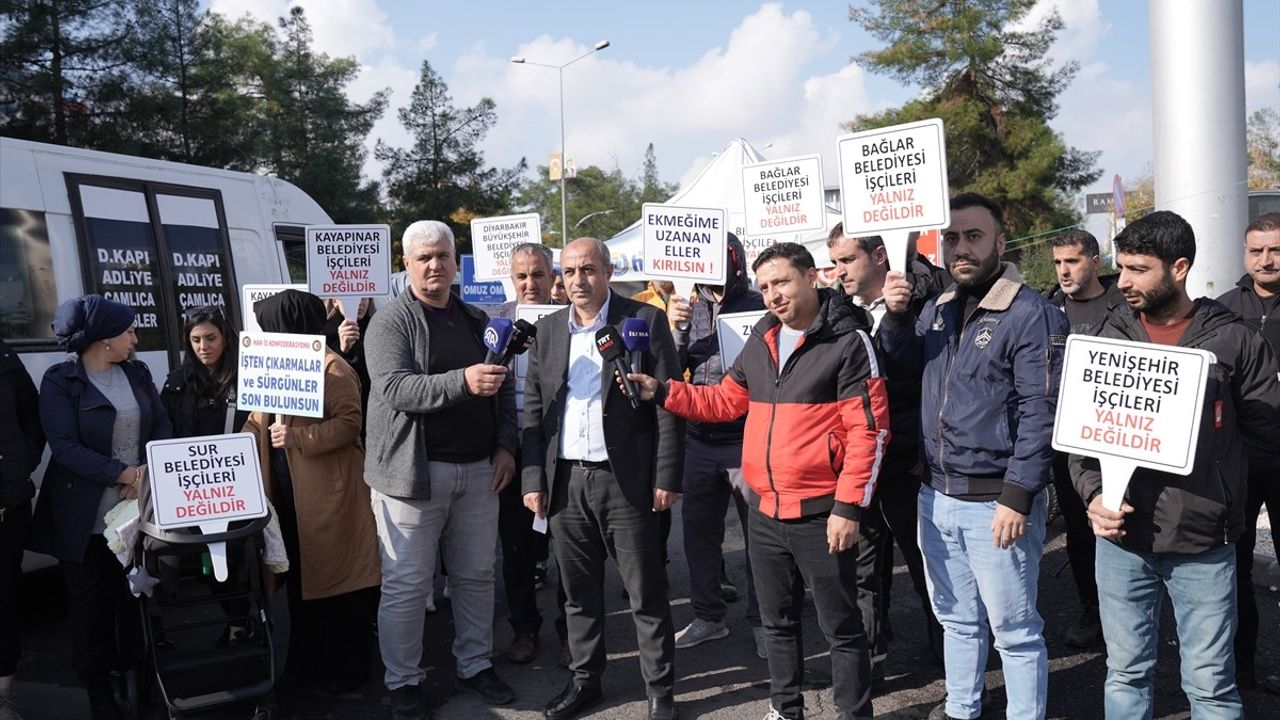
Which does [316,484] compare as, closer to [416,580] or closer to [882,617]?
[416,580]

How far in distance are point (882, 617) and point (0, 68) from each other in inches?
880

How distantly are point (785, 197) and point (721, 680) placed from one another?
3404 millimetres

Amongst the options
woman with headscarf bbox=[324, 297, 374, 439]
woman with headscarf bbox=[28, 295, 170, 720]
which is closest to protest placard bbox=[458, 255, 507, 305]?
woman with headscarf bbox=[324, 297, 374, 439]

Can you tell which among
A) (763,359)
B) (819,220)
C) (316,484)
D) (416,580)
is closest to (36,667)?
(316,484)

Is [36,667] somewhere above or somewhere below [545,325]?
below

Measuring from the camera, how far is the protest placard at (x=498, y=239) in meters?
7.77

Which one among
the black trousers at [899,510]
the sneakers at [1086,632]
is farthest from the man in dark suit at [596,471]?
the sneakers at [1086,632]

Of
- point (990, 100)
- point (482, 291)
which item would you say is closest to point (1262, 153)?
point (990, 100)

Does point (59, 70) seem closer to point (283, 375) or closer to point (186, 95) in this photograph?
point (186, 95)

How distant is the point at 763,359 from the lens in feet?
12.9

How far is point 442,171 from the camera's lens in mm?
37438

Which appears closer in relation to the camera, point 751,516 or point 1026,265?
point 751,516

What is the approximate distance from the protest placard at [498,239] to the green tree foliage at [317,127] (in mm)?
22634

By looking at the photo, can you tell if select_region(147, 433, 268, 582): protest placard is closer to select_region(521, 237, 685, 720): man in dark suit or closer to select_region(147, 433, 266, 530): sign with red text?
select_region(147, 433, 266, 530): sign with red text
